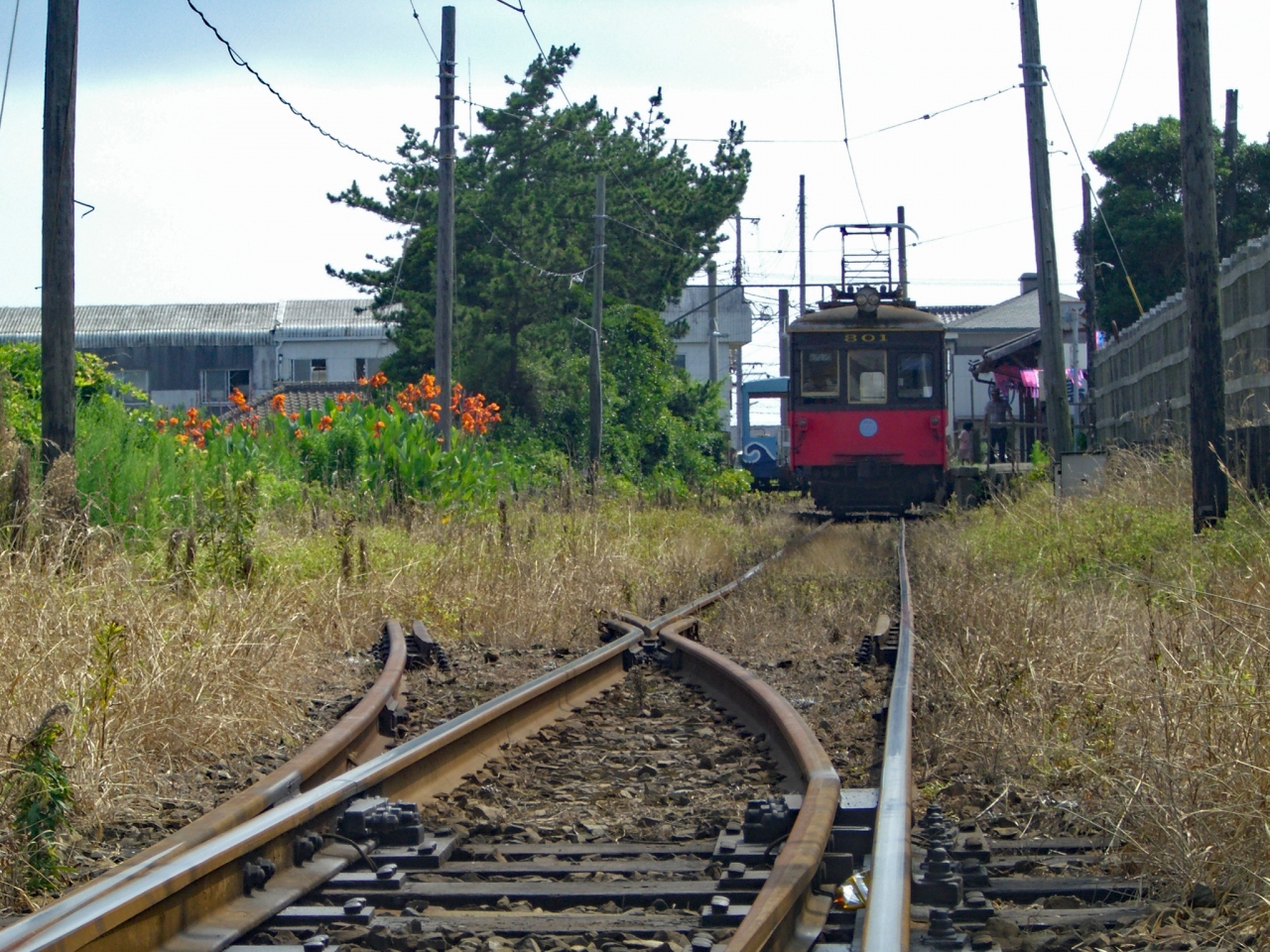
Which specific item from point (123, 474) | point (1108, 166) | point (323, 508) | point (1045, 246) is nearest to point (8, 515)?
point (123, 474)

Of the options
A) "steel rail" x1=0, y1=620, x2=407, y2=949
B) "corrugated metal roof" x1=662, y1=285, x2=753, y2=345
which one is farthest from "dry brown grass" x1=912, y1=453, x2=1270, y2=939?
"corrugated metal roof" x1=662, y1=285, x2=753, y2=345

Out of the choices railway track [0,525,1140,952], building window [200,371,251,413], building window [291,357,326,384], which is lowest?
railway track [0,525,1140,952]

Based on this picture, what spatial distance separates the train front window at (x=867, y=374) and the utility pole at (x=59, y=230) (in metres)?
12.7

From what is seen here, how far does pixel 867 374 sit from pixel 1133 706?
15.8m

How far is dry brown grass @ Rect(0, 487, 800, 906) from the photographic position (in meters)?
4.98

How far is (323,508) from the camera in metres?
12.7

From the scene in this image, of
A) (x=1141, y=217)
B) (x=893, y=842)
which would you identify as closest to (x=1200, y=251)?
(x=893, y=842)

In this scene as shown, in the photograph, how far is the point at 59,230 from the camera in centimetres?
963

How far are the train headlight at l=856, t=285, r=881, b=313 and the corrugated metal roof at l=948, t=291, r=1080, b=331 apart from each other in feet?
121

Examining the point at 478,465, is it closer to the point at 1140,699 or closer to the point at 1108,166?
the point at 1140,699

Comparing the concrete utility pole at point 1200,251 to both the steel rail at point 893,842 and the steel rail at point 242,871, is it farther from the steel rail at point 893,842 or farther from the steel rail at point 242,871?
the steel rail at point 242,871

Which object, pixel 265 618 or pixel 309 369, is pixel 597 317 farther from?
pixel 309 369

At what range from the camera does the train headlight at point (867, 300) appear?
2019 cm

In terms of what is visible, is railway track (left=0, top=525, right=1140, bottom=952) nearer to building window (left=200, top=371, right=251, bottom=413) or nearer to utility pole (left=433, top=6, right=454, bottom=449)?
utility pole (left=433, top=6, right=454, bottom=449)
